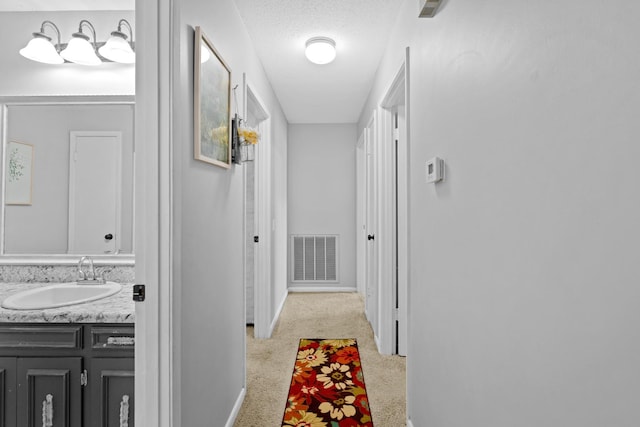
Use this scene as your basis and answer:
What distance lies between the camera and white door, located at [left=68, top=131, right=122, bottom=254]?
2.12 meters

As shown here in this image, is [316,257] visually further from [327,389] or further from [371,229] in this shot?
[327,389]

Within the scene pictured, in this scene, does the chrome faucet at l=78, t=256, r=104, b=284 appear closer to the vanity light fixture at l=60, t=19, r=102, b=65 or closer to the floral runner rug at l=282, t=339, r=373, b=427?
the vanity light fixture at l=60, t=19, r=102, b=65

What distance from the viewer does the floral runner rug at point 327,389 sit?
2152mm

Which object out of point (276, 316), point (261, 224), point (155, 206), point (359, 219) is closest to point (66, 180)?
point (155, 206)

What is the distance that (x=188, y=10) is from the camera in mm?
1476

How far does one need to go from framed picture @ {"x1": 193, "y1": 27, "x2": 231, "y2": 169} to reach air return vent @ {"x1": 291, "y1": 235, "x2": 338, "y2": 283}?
3384 millimetres

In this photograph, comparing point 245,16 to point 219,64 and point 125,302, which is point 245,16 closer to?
point 219,64

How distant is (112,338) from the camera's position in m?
1.53

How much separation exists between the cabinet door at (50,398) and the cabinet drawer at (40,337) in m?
0.09

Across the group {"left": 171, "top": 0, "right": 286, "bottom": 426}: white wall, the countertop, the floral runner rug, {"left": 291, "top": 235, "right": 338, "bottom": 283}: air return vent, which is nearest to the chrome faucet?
the countertop

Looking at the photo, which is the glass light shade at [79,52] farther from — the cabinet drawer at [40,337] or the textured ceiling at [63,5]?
the cabinet drawer at [40,337]

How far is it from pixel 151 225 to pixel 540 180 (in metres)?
1.19

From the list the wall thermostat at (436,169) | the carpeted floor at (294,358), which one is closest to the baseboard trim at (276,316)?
the carpeted floor at (294,358)

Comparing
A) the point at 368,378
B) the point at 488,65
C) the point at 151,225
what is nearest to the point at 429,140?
the point at 488,65
